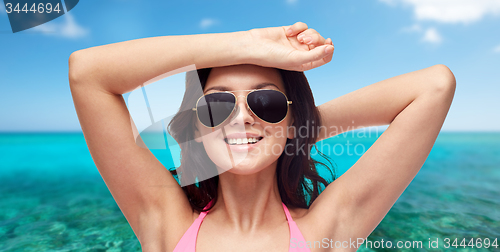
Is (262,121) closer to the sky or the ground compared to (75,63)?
closer to the ground

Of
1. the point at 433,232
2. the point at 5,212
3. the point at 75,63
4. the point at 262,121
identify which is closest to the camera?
the point at 75,63

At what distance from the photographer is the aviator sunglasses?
70.4 inches

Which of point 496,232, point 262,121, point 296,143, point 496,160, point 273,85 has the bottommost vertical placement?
point 496,160

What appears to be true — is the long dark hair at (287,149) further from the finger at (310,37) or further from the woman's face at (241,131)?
the finger at (310,37)

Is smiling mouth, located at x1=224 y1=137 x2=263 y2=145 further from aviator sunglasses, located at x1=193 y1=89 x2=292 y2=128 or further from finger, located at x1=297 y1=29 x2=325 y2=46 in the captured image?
finger, located at x1=297 y1=29 x2=325 y2=46

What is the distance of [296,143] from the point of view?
222 centimetres

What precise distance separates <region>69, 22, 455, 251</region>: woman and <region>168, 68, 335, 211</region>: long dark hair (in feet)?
0.12

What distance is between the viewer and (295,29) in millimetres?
1774

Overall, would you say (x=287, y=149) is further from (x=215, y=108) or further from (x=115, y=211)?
(x=115, y=211)

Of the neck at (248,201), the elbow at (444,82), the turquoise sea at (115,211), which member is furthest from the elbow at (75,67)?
the turquoise sea at (115,211)

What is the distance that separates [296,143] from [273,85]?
0.55m

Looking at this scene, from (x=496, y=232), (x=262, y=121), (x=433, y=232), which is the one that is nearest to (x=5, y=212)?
(x=262, y=121)

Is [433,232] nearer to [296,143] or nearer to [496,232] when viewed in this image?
[496,232]

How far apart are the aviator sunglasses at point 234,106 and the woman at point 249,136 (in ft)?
0.05
